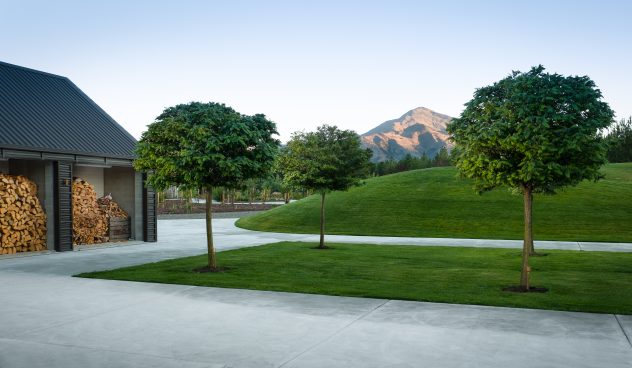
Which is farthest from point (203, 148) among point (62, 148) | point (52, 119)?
point (52, 119)

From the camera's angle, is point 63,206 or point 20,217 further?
point 63,206

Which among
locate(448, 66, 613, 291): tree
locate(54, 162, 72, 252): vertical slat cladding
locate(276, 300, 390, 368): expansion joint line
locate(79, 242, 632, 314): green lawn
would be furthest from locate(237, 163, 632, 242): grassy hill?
locate(276, 300, 390, 368): expansion joint line

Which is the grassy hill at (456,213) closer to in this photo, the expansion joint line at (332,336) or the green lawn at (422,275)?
the green lawn at (422,275)

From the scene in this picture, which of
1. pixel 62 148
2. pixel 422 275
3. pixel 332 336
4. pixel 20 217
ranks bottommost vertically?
pixel 422 275

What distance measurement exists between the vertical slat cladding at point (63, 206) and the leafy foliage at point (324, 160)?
28.3 ft

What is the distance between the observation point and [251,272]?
15.8 meters

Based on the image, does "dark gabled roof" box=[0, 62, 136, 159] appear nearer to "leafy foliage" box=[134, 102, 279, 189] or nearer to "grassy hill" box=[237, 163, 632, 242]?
"leafy foliage" box=[134, 102, 279, 189]

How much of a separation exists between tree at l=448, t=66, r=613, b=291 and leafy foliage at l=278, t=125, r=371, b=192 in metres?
10.5

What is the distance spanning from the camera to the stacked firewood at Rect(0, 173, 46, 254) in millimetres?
19938

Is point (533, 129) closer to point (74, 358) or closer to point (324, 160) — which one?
point (74, 358)

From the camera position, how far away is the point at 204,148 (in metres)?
15.1

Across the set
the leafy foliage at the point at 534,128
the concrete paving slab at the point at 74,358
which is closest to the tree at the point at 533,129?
the leafy foliage at the point at 534,128

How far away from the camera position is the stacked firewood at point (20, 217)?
65.4 ft

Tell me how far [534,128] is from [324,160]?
487 inches
